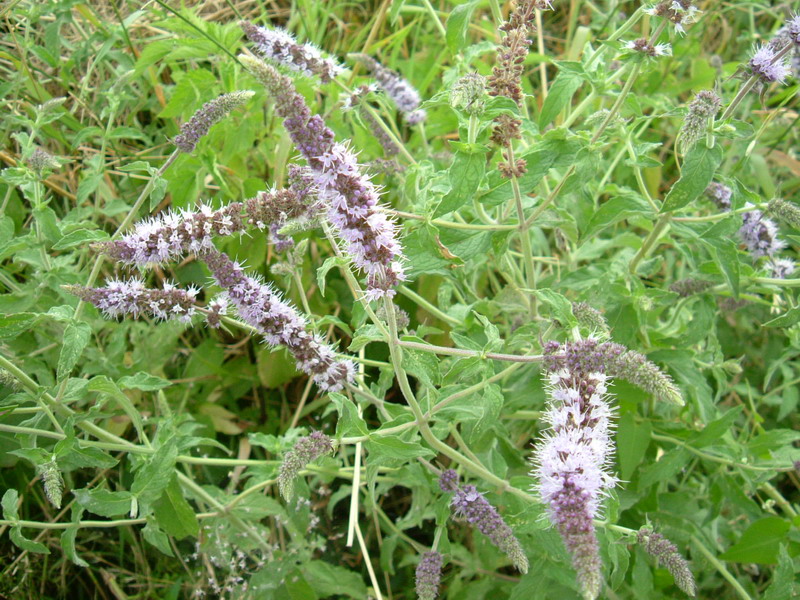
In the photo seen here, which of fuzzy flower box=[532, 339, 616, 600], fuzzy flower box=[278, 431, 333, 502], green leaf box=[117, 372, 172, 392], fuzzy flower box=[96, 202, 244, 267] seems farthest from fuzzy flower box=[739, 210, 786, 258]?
green leaf box=[117, 372, 172, 392]

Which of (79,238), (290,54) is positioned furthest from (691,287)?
(79,238)

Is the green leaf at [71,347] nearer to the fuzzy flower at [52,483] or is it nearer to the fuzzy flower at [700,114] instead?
the fuzzy flower at [52,483]

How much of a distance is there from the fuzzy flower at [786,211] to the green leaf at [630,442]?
2.68 ft

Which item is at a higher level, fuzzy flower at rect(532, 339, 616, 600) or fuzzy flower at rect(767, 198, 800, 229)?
fuzzy flower at rect(767, 198, 800, 229)

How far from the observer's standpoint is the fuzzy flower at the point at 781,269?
262cm

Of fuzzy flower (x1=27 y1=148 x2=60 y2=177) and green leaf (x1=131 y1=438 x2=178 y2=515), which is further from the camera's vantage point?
fuzzy flower (x1=27 y1=148 x2=60 y2=177)

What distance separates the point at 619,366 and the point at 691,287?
1052 millimetres

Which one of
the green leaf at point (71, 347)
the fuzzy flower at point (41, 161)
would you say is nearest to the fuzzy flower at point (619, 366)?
the green leaf at point (71, 347)

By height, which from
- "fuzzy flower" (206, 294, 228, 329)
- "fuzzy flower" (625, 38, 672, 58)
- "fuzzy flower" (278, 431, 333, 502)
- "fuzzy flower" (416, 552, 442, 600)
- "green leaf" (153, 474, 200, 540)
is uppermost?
"fuzzy flower" (625, 38, 672, 58)

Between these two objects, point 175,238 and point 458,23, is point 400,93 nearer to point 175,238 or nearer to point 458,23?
point 458,23

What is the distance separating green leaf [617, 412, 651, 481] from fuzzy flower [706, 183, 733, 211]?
0.85 m

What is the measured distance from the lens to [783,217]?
6.95 ft

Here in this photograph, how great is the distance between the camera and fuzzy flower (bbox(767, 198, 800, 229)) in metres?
2.07

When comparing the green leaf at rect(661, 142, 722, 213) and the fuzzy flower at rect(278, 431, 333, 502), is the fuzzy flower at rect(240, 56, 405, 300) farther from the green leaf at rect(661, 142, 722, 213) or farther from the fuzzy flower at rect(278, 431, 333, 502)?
the green leaf at rect(661, 142, 722, 213)
